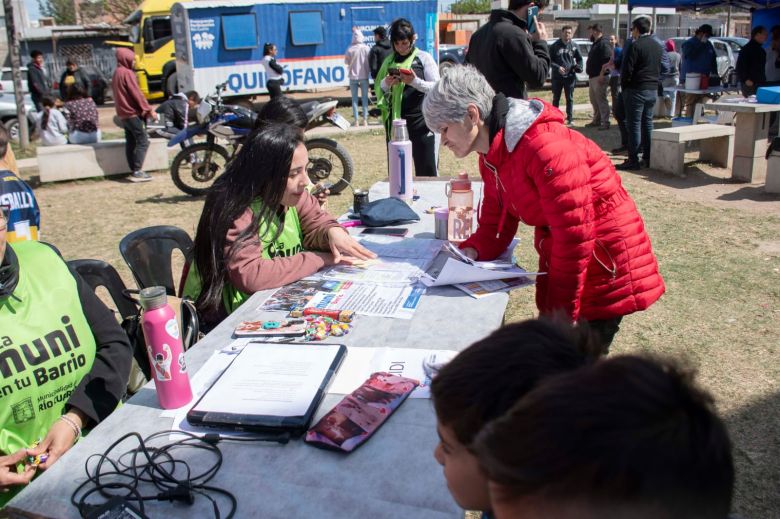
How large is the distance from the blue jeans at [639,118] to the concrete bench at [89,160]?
6143 mm

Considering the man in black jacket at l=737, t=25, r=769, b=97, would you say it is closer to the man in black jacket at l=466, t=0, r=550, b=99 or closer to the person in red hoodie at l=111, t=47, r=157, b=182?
the man in black jacket at l=466, t=0, r=550, b=99

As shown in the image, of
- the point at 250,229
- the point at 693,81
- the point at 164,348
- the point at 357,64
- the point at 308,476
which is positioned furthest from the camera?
the point at 357,64

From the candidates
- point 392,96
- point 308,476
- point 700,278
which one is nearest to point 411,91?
point 392,96

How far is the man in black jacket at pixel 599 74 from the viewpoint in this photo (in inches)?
394

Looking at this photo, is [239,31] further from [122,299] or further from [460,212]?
[460,212]

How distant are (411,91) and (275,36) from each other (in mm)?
10293

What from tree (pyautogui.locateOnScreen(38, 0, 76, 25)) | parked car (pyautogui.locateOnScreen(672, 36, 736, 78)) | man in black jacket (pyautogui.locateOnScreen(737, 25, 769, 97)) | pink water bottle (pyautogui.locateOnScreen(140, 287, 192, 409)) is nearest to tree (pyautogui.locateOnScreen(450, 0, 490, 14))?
tree (pyautogui.locateOnScreen(38, 0, 76, 25))

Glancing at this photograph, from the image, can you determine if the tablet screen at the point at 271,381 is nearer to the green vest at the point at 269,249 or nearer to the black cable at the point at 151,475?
the black cable at the point at 151,475

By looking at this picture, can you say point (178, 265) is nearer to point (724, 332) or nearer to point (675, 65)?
point (724, 332)

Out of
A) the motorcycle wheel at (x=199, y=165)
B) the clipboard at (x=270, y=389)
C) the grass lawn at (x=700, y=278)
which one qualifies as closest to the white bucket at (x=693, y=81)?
the grass lawn at (x=700, y=278)

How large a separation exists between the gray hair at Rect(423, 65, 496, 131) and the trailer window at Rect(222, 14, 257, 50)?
13031 millimetres

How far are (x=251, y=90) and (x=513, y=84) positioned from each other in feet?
34.9

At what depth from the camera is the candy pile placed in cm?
195

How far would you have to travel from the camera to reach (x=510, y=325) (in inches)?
35.8
